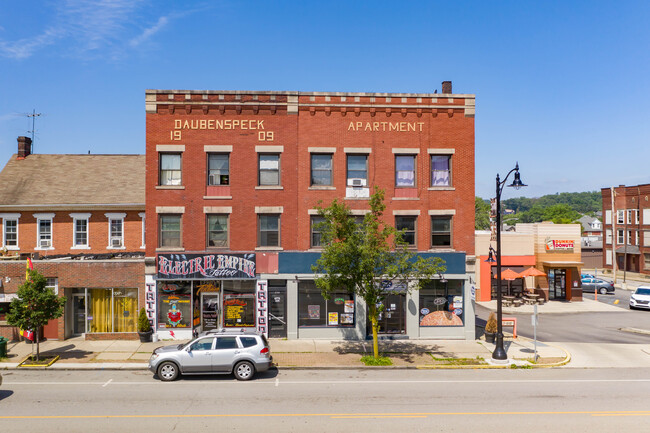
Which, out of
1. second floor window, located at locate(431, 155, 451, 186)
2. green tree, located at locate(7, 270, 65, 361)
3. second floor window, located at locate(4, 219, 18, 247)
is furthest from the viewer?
second floor window, located at locate(4, 219, 18, 247)

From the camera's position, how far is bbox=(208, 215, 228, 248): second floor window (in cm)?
2356

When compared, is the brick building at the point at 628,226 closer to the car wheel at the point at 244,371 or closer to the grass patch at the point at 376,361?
the grass patch at the point at 376,361

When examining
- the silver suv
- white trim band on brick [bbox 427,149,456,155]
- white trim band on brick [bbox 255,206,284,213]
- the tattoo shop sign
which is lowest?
the silver suv

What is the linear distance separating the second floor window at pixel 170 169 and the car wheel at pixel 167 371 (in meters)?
9.95

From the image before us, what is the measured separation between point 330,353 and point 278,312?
4.01 metres

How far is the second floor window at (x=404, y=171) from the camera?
24094mm

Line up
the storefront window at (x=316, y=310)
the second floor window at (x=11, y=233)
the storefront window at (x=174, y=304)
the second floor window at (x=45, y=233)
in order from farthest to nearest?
the second floor window at (x=11, y=233) → the second floor window at (x=45, y=233) → the storefront window at (x=316, y=310) → the storefront window at (x=174, y=304)

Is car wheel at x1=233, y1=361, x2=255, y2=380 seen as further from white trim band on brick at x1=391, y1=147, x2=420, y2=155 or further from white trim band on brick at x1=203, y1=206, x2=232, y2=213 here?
white trim band on brick at x1=391, y1=147, x2=420, y2=155

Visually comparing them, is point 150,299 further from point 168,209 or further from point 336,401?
point 336,401

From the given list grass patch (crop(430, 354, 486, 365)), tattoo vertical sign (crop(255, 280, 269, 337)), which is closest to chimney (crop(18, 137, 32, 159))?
tattoo vertical sign (crop(255, 280, 269, 337))

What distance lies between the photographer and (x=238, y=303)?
23547 mm

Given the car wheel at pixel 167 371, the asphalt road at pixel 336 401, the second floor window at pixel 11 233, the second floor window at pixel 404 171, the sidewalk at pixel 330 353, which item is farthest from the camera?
the second floor window at pixel 11 233

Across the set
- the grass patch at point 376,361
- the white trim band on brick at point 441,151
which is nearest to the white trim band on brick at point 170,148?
the white trim band on brick at point 441,151

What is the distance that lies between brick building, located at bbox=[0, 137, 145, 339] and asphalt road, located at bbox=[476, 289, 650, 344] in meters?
21.1
